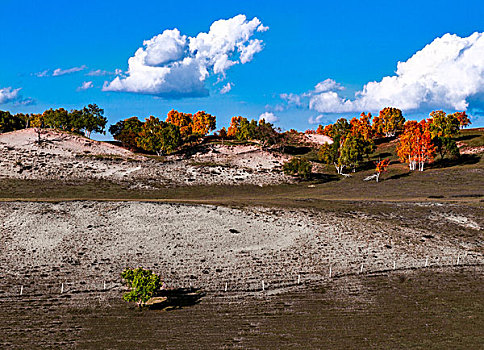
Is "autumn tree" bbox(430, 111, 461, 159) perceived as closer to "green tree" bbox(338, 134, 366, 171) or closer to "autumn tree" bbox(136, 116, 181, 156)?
"green tree" bbox(338, 134, 366, 171)

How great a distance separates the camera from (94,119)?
167625 millimetres

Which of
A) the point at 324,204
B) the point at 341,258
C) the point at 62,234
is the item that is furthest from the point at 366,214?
the point at 62,234

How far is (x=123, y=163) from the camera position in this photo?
12331 cm

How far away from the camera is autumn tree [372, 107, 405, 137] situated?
188 metres

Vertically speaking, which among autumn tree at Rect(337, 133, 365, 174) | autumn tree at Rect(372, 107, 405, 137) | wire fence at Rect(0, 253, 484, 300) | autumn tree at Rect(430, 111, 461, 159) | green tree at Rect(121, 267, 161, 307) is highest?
autumn tree at Rect(372, 107, 405, 137)

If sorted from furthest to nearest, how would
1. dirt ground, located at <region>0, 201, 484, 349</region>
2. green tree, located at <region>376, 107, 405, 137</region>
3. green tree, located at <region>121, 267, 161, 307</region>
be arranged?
green tree, located at <region>376, 107, 405, 137</region>, green tree, located at <region>121, 267, 161, 307</region>, dirt ground, located at <region>0, 201, 484, 349</region>

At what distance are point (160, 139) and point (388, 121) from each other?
362ft

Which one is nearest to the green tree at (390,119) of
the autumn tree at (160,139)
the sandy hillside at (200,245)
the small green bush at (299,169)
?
the small green bush at (299,169)

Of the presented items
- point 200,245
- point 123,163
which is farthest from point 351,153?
point 200,245

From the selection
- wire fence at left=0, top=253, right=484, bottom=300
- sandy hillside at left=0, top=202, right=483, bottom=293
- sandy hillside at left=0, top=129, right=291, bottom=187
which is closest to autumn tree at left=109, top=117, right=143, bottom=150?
sandy hillside at left=0, top=129, right=291, bottom=187

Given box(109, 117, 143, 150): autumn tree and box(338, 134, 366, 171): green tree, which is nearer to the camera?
box(338, 134, 366, 171): green tree

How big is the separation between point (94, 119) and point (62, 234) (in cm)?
12198

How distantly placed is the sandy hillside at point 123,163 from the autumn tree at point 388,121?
70.5 metres

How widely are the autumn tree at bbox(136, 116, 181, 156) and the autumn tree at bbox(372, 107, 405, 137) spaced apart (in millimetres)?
98284
